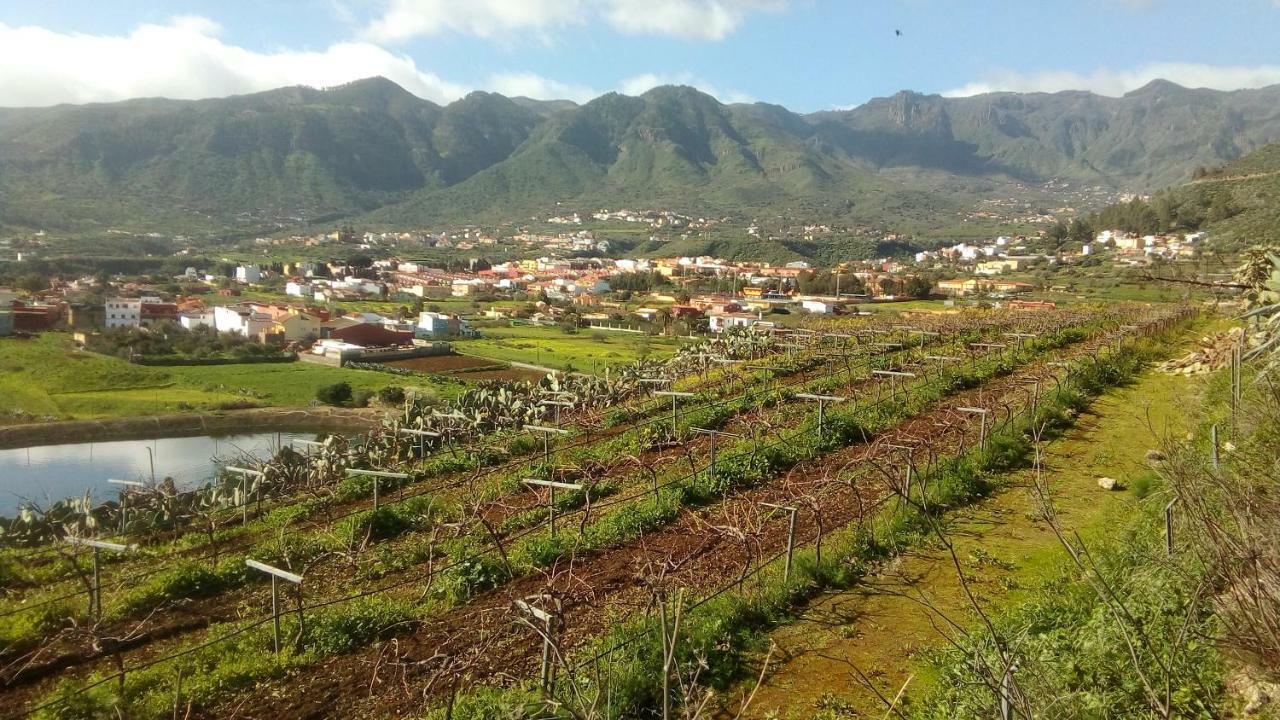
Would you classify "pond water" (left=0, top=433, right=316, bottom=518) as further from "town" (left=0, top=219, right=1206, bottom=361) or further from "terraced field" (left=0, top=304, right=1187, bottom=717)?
"town" (left=0, top=219, right=1206, bottom=361)

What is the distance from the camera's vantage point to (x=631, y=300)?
204ft

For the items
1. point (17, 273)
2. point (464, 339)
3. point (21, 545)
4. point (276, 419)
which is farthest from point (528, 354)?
point (17, 273)

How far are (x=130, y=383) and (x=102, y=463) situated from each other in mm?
11724

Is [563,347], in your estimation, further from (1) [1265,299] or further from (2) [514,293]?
(1) [1265,299]

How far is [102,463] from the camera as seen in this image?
22.9 meters

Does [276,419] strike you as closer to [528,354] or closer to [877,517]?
[528,354]

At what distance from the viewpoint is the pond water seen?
19.7 m

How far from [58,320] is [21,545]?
39.2m

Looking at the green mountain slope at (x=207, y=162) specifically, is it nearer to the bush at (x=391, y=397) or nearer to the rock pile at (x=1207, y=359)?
the bush at (x=391, y=397)

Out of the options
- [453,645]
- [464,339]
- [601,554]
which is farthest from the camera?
[464,339]

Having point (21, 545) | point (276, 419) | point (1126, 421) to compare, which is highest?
point (1126, 421)

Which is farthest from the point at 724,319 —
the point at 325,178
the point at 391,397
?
the point at 325,178

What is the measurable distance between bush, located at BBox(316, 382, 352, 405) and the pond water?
11.1 feet

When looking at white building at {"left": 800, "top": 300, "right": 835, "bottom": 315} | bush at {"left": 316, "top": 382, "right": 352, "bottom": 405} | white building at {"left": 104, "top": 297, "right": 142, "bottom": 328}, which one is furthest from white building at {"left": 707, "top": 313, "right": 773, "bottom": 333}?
white building at {"left": 104, "top": 297, "right": 142, "bottom": 328}
